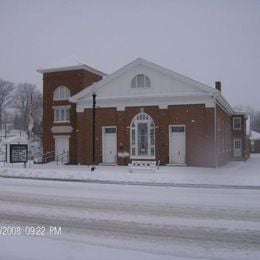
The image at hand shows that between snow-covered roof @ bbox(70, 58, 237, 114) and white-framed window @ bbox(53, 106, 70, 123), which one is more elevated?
snow-covered roof @ bbox(70, 58, 237, 114)

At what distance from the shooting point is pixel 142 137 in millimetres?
29266

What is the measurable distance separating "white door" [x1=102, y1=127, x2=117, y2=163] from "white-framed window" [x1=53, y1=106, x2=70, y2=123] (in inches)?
230

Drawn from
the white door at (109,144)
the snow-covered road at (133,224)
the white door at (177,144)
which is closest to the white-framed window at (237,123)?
the white door at (177,144)

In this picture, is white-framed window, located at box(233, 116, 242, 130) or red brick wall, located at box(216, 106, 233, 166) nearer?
red brick wall, located at box(216, 106, 233, 166)

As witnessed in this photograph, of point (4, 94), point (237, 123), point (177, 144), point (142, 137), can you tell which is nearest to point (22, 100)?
point (4, 94)

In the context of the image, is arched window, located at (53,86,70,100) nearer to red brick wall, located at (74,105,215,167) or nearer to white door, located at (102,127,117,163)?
red brick wall, located at (74,105,215,167)

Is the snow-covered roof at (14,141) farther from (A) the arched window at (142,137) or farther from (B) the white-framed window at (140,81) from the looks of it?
(B) the white-framed window at (140,81)

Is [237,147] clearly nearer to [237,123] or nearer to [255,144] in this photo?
[237,123]

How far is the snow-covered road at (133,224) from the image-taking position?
7051mm

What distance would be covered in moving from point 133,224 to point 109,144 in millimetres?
21032

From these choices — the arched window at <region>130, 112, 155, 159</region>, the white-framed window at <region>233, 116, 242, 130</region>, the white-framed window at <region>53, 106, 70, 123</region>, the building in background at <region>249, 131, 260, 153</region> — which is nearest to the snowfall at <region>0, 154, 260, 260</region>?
the arched window at <region>130, 112, 155, 159</region>

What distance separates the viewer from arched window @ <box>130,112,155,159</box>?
2897 centimetres

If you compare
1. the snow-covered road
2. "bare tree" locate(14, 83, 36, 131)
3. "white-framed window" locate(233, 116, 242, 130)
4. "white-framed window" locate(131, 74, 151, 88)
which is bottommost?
the snow-covered road

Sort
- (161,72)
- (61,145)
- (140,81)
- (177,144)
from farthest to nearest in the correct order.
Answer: (61,145)
(140,81)
(161,72)
(177,144)
